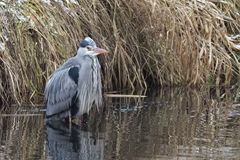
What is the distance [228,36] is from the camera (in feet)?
38.8

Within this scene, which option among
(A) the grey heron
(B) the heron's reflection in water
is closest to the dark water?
(B) the heron's reflection in water

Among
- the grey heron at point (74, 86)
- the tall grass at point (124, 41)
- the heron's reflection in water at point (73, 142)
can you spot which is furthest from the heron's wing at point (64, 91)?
the tall grass at point (124, 41)

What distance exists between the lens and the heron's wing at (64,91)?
826cm

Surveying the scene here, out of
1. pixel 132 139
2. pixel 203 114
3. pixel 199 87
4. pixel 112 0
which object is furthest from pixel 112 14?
pixel 132 139

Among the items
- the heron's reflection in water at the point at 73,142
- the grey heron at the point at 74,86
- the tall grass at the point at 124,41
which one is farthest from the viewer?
the tall grass at the point at 124,41

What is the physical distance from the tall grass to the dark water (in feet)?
1.92

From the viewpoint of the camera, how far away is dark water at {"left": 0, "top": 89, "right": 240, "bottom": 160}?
21.4 ft

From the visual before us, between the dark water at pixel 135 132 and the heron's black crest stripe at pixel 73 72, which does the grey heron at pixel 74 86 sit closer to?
the heron's black crest stripe at pixel 73 72

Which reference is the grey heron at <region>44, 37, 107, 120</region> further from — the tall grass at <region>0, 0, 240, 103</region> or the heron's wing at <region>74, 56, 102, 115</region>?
the tall grass at <region>0, 0, 240, 103</region>

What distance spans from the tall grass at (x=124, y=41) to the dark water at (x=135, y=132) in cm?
59

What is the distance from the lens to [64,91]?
8.32 m

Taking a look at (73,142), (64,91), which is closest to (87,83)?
(64,91)

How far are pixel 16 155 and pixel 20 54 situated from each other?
2.88 m

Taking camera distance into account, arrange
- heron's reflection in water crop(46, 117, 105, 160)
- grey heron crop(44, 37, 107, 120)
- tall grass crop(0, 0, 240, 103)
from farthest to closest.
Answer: tall grass crop(0, 0, 240, 103), grey heron crop(44, 37, 107, 120), heron's reflection in water crop(46, 117, 105, 160)
